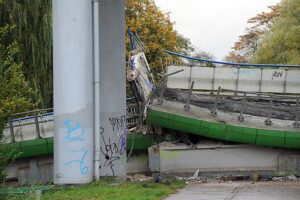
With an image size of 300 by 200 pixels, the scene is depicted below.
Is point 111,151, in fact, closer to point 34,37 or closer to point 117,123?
point 117,123

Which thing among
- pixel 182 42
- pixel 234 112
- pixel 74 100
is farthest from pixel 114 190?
pixel 182 42

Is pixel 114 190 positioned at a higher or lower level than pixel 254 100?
lower

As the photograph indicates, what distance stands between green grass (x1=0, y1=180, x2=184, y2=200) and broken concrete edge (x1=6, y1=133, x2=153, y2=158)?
359 centimetres

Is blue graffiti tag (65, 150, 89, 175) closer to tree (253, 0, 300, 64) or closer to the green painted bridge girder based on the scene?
the green painted bridge girder

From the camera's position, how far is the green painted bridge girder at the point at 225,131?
15797 millimetres

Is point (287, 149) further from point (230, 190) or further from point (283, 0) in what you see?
point (283, 0)

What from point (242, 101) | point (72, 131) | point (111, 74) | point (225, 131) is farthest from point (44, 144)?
point (242, 101)

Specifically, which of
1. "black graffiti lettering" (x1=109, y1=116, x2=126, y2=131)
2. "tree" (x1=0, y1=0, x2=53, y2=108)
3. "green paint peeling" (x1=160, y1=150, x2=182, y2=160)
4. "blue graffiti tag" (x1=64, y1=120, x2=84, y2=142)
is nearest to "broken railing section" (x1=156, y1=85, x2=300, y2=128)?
"green paint peeling" (x1=160, y1=150, x2=182, y2=160)

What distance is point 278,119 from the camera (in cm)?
1662

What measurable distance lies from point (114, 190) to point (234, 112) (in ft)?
20.0

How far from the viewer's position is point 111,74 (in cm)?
1482

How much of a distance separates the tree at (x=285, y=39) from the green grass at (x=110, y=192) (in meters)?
25.0

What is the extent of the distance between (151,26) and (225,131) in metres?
25.4

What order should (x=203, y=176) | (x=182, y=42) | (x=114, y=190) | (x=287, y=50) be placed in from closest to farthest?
(x=114, y=190)
(x=203, y=176)
(x=287, y=50)
(x=182, y=42)
